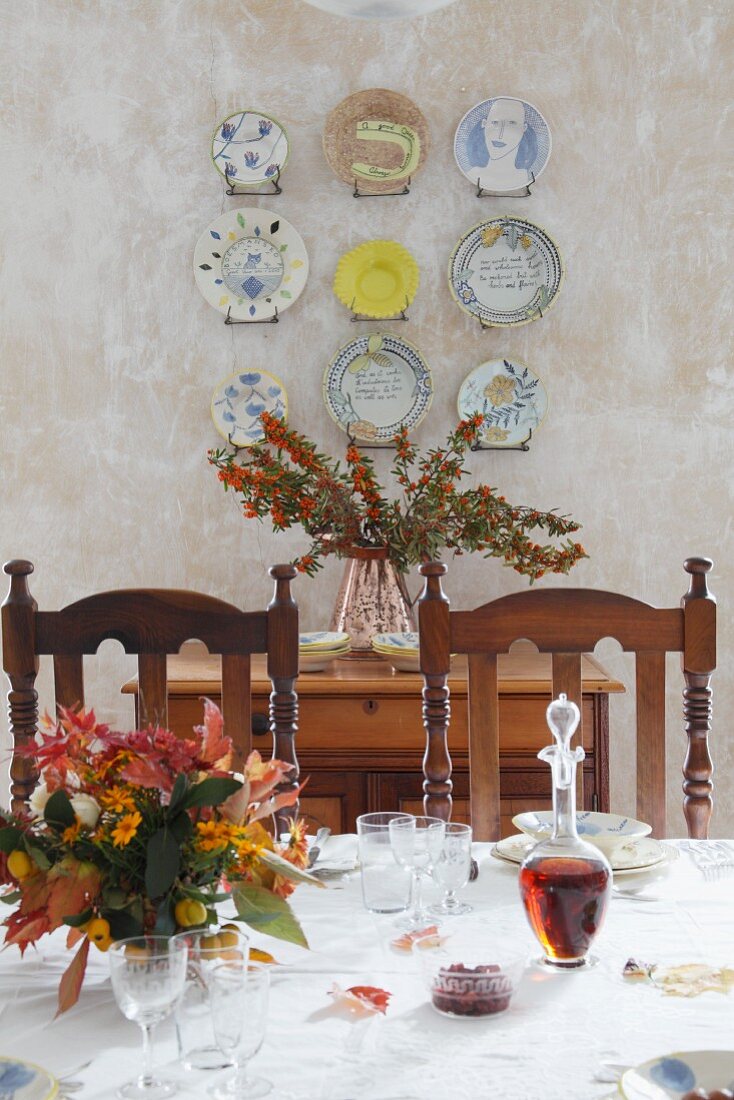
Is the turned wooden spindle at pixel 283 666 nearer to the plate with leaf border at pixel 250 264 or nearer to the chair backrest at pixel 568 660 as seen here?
the chair backrest at pixel 568 660

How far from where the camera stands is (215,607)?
5.03 ft

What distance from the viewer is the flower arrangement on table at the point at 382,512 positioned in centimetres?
227

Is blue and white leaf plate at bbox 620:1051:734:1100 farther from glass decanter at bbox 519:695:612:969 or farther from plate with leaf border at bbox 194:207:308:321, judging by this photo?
plate with leaf border at bbox 194:207:308:321

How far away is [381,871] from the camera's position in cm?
110

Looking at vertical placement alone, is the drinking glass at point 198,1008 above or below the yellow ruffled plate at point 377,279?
below

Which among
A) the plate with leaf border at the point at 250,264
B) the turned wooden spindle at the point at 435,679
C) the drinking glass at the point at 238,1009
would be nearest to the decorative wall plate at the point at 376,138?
the plate with leaf border at the point at 250,264

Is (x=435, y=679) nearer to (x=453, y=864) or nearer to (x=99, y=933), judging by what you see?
(x=453, y=864)

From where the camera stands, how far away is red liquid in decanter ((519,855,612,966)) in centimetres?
95

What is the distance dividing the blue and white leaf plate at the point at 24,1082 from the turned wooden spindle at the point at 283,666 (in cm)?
72

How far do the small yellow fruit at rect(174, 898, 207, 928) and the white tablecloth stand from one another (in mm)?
74

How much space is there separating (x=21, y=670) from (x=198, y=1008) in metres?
0.86

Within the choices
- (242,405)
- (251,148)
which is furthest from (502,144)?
(242,405)

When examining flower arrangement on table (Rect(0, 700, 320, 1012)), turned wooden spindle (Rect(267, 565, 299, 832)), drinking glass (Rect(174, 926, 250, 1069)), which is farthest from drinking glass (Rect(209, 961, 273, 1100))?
turned wooden spindle (Rect(267, 565, 299, 832))

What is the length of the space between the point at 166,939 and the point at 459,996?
243 millimetres
